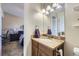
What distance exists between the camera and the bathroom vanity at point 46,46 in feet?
4.58

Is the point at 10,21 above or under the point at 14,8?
under

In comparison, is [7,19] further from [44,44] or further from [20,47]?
[44,44]

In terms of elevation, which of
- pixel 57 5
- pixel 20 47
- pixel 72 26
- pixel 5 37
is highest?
pixel 57 5

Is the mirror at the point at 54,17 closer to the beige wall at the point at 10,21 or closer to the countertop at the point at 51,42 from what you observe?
the countertop at the point at 51,42

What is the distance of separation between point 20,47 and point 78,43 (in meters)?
0.68

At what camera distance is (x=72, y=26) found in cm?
141

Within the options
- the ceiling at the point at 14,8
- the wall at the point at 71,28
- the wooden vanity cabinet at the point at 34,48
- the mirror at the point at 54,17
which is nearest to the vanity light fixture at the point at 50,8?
the mirror at the point at 54,17

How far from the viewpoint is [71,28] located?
1.41 meters

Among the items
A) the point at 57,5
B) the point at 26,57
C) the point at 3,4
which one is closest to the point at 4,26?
the point at 3,4

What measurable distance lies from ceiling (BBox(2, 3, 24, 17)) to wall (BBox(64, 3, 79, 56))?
521mm

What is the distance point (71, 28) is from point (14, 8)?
2.30 ft

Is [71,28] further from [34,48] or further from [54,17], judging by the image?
[34,48]

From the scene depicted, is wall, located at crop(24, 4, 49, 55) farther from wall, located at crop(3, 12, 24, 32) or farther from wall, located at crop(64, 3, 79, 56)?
wall, located at crop(64, 3, 79, 56)

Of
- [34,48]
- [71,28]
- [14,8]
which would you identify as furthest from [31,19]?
[71,28]
